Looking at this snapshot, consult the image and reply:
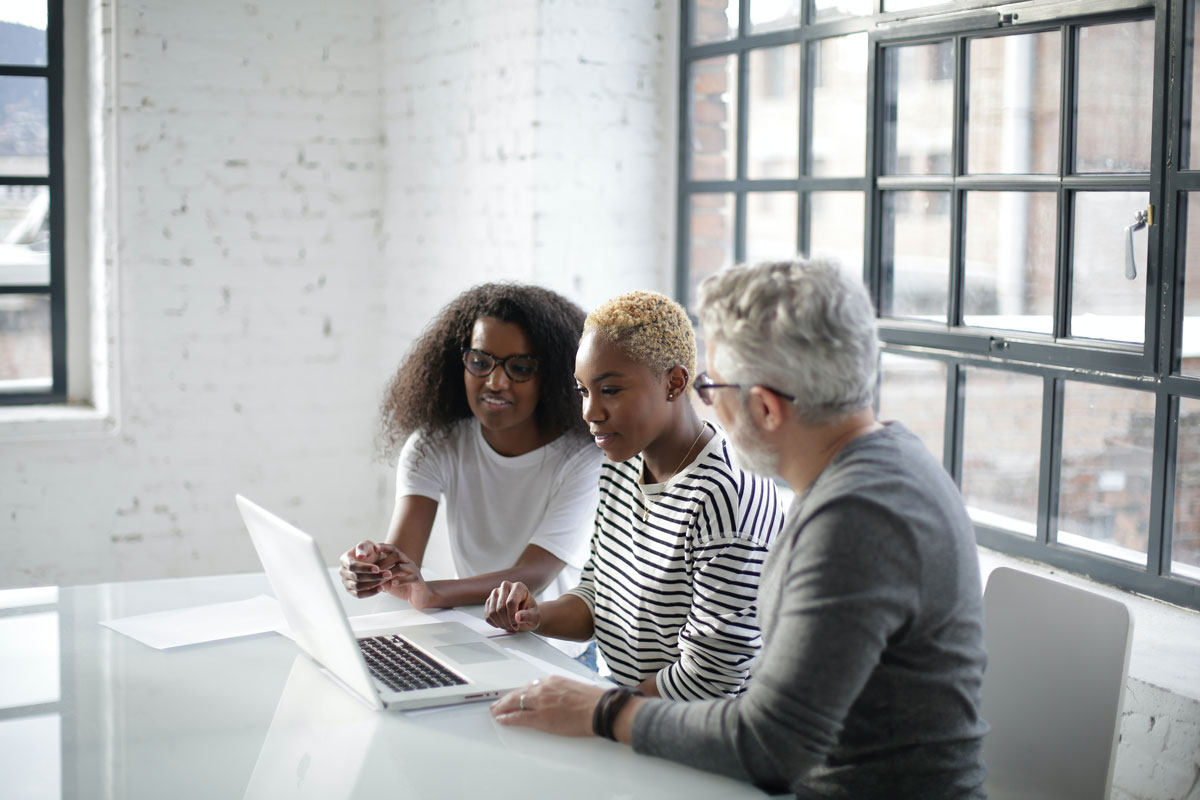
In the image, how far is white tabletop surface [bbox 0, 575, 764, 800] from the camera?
141 centimetres

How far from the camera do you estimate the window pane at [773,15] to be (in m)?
3.08

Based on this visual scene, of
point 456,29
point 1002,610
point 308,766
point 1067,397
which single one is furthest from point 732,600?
point 456,29

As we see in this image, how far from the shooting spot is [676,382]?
1.98 metres

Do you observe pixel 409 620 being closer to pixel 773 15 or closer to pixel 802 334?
pixel 802 334

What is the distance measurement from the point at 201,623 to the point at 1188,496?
5.73ft

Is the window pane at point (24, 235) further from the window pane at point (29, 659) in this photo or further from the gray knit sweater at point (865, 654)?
the gray knit sweater at point (865, 654)

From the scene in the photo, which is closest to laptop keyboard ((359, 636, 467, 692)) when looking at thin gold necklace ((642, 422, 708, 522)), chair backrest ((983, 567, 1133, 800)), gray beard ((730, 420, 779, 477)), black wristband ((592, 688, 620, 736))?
black wristband ((592, 688, 620, 736))

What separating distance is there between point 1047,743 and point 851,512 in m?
0.65

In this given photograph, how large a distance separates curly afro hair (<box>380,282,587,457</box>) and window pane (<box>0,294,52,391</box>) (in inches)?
72.2

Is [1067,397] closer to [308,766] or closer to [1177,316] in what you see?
[1177,316]

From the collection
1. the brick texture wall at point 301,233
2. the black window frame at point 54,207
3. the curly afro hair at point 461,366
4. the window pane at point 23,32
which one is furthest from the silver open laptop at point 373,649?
the window pane at point 23,32

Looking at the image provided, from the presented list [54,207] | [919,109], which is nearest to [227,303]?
[54,207]

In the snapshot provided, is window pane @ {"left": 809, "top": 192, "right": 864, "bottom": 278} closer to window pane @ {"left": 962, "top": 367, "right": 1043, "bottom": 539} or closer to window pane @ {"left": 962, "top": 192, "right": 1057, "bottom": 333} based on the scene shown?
window pane @ {"left": 962, "top": 192, "right": 1057, "bottom": 333}

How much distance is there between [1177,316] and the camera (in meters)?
2.16
